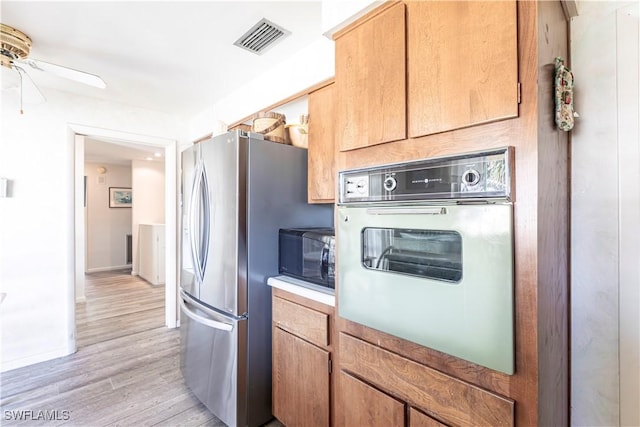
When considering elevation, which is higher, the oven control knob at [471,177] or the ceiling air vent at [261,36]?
the ceiling air vent at [261,36]

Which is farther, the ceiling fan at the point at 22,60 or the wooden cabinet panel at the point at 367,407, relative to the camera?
the ceiling fan at the point at 22,60

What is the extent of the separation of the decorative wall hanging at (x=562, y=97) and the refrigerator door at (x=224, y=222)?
1412mm

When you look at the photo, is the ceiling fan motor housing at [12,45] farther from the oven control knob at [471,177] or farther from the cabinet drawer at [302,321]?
the oven control knob at [471,177]

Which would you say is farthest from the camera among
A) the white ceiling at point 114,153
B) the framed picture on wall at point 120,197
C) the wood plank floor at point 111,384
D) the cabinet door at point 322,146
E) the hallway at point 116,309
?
the framed picture on wall at point 120,197

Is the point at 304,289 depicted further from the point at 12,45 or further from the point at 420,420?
the point at 12,45

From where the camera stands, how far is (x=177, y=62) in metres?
2.23

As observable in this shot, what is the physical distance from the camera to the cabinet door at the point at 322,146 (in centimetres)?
181

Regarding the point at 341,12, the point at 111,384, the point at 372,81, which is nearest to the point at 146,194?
the point at 111,384

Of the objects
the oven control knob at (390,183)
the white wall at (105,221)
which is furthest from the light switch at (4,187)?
the white wall at (105,221)

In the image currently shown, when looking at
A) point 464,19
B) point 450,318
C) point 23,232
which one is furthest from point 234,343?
point 23,232

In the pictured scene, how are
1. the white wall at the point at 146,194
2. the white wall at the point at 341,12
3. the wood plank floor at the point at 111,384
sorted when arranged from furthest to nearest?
the white wall at the point at 146,194 < the wood plank floor at the point at 111,384 < the white wall at the point at 341,12

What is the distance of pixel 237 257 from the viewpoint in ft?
5.53

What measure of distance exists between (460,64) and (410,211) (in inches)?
19.2

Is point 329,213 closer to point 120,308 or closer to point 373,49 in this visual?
point 373,49
